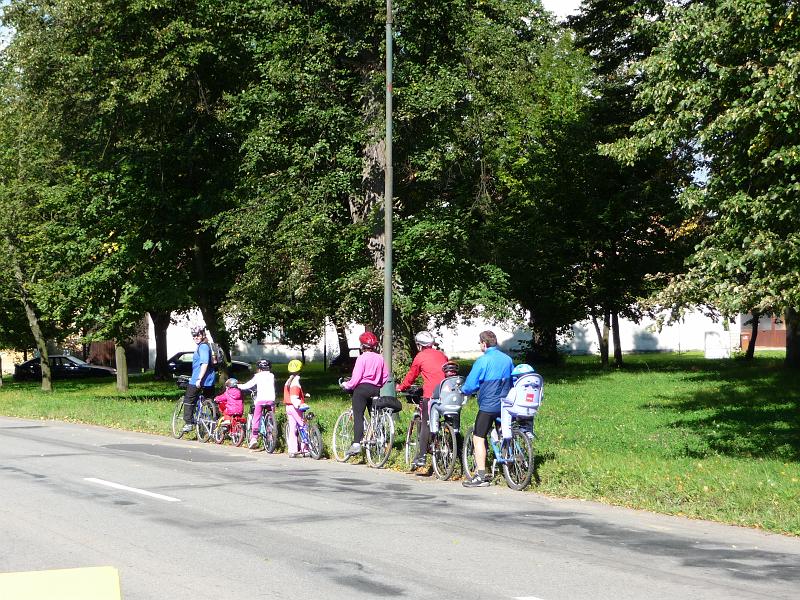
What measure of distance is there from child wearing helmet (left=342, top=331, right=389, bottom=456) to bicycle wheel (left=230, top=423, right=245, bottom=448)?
3.87 m

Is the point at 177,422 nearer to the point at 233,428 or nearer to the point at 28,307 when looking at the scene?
the point at 233,428

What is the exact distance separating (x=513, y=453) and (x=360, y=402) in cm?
343

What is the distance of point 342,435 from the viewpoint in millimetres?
16906

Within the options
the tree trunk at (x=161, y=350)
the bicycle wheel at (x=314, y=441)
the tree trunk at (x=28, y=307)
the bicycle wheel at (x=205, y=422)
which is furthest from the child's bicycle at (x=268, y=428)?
the tree trunk at (x=161, y=350)

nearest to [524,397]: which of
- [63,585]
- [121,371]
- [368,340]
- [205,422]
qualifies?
[368,340]

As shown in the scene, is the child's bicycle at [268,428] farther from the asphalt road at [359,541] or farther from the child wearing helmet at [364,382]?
the asphalt road at [359,541]

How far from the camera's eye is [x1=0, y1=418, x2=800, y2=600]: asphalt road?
24.9 feet

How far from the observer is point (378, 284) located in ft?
86.9

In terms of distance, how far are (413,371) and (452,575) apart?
729 cm

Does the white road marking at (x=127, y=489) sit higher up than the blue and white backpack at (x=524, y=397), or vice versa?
the blue and white backpack at (x=524, y=397)

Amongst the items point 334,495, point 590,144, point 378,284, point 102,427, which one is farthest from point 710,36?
point 590,144

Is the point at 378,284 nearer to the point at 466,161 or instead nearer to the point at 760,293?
the point at 466,161

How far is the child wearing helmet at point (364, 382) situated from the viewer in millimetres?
16281

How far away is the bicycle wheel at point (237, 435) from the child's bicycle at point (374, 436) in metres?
3.34
